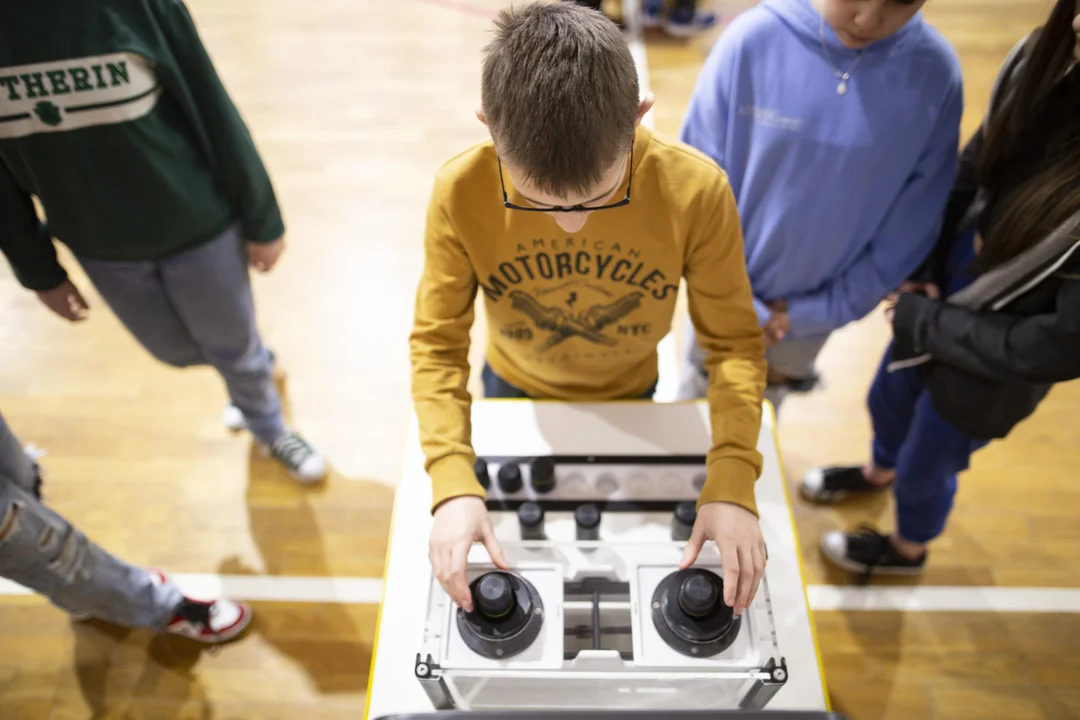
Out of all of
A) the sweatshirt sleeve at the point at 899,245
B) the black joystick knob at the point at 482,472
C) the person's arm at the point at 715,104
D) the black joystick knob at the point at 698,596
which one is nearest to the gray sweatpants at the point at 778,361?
the sweatshirt sleeve at the point at 899,245

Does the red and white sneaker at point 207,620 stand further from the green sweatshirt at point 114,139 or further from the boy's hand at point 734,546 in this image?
the boy's hand at point 734,546

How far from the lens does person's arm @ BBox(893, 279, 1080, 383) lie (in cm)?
109

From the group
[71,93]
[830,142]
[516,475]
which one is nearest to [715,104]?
[830,142]

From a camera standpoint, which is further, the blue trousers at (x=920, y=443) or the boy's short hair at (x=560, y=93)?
the blue trousers at (x=920, y=443)

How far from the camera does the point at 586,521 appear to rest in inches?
38.8

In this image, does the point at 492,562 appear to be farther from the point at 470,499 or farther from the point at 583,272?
the point at 583,272

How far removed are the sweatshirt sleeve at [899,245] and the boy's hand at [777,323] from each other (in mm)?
13

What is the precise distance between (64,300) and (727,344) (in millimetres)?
1396

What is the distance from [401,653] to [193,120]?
41.2 inches

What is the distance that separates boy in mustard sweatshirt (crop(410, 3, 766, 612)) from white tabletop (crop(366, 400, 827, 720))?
0.10m

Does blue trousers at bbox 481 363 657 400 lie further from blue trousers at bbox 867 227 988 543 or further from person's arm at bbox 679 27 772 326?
blue trousers at bbox 867 227 988 543

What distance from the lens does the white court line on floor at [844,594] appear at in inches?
72.8

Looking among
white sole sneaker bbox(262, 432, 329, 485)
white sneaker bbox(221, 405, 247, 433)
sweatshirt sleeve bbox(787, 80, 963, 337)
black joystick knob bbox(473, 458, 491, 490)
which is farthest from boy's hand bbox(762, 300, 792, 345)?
white sneaker bbox(221, 405, 247, 433)

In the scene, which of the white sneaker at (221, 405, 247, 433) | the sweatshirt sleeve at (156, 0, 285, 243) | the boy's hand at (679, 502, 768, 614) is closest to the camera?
the boy's hand at (679, 502, 768, 614)
